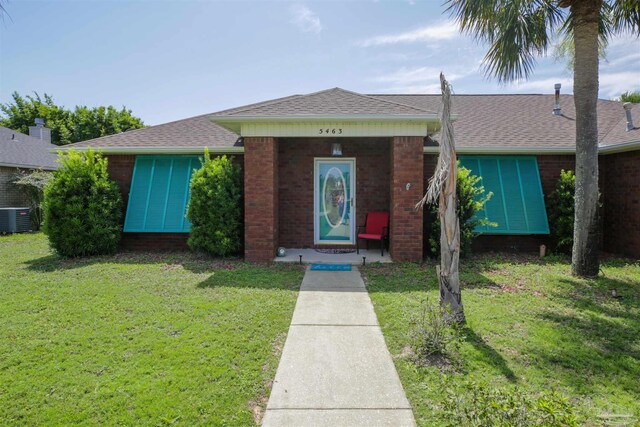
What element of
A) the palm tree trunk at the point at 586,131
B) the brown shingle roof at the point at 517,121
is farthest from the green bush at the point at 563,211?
the palm tree trunk at the point at 586,131

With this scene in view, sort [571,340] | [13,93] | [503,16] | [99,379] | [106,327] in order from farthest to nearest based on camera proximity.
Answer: [13,93], [503,16], [106,327], [571,340], [99,379]

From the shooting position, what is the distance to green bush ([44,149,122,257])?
357 inches

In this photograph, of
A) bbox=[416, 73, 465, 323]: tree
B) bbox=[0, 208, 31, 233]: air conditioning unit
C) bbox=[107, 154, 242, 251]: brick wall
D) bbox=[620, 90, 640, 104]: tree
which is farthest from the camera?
bbox=[620, 90, 640, 104]: tree

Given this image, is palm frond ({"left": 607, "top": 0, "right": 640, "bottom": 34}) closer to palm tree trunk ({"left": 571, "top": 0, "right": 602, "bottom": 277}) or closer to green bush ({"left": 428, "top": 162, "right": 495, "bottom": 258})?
palm tree trunk ({"left": 571, "top": 0, "right": 602, "bottom": 277})

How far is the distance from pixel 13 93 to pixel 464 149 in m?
39.3

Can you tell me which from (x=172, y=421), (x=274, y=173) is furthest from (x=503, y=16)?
(x=172, y=421)

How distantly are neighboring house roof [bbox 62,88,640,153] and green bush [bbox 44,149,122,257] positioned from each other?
121 centimetres

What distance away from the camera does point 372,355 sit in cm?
423

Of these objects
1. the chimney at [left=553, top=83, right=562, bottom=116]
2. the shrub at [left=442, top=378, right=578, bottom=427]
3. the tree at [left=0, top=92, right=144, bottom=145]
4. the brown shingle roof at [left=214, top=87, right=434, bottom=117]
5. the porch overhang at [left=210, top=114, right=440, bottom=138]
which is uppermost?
the tree at [left=0, top=92, right=144, bottom=145]

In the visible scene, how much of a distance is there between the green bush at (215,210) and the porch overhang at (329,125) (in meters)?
1.16

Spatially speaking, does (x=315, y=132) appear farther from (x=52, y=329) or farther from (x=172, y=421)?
(x=172, y=421)

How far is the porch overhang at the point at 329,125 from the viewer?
8.30 meters

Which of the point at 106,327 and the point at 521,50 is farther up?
the point at 521,50

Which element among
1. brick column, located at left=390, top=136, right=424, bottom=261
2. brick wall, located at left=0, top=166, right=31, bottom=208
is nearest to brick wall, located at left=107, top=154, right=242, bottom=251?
brick column, located at left=390, top=136, right=424, bottom=261
